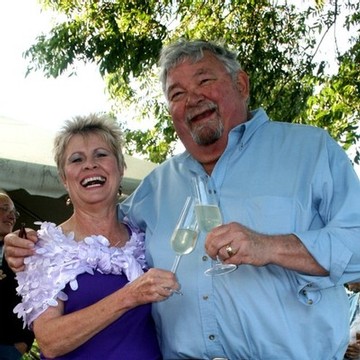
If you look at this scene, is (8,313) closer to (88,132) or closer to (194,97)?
(88,132)

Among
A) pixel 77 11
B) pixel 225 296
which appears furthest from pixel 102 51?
pixel 225 296

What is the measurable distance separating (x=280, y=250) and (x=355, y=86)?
236 inches

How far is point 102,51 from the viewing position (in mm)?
7484

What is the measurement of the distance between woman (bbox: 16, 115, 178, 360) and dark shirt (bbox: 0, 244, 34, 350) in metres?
2.03

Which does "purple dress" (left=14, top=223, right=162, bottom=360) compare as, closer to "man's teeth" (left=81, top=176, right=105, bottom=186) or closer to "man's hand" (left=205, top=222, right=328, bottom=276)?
"man's teeth" (left=81, top=176, right=105, bottom=186)

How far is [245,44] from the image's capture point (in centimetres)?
780

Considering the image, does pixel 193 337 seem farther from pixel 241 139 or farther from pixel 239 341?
pixel 241 139

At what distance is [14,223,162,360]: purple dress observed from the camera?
9.99 ft

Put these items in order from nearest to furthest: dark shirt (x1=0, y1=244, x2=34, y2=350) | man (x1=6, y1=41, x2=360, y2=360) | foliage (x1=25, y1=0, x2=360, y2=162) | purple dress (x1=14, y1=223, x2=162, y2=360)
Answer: man (x1=6, y1=41, x2=360, y2=360) < purple dress (x1=14, y1=223, x2=162, y2=360) < dark shirt (x1=0, y1=244, x2=34, y2=350) < foliage (x1=25, y1=0, x2=360, y2=162)

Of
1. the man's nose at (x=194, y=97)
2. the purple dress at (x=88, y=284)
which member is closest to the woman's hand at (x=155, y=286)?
the purple dress at (x=88, y=284)

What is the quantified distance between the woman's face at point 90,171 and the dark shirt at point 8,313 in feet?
6.79

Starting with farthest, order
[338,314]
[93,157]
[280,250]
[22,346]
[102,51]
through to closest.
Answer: [102,51] < [22,346] < [93,157] < [338,314] < [280,250]

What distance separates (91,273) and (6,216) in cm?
271

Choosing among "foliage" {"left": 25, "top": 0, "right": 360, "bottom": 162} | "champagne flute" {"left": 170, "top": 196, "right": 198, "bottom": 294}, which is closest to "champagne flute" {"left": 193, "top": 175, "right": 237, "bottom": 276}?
"champagne flute" {"left": 170, "top": 196, "right": 198, "bottom": 294}
